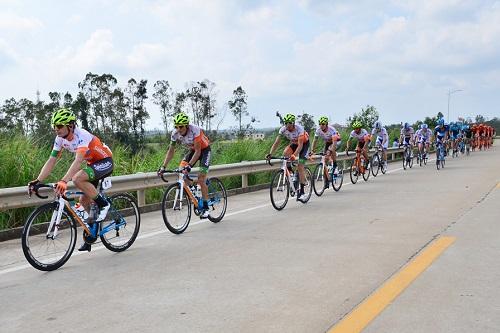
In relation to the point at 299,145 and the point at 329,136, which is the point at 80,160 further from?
the point at 329,136

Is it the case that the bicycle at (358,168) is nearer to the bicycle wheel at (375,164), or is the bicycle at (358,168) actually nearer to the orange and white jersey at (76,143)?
the bicycle wheel at (375,164)

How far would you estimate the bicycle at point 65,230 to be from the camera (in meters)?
6.26

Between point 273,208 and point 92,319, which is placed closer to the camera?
point 92,319

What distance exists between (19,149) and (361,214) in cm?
635

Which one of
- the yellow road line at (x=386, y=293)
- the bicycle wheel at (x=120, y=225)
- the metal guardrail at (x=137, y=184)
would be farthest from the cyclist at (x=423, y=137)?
the bicycle wheel at (x=120, y=225)

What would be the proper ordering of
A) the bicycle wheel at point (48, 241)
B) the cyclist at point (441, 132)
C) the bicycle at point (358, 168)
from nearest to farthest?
the bicycle wheel at point (48, 241) → the bicycle at point (358, 168) → the cyclist at point (441, 132)

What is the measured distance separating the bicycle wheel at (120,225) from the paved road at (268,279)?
0.15 meters

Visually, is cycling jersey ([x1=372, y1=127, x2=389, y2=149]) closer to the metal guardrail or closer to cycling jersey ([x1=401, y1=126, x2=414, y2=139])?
cycling jersey ([x1=401, y1=126, x2=414, y2=139])

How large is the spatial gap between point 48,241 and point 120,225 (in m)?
1.21

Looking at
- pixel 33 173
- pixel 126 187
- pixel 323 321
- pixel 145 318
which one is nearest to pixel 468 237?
pixel 323 321

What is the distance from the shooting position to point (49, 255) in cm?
646

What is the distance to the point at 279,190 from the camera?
36.6 feet

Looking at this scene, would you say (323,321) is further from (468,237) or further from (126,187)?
(126,187)

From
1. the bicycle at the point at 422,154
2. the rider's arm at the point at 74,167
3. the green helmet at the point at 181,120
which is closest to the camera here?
the rider's arm at the point at 74,167
